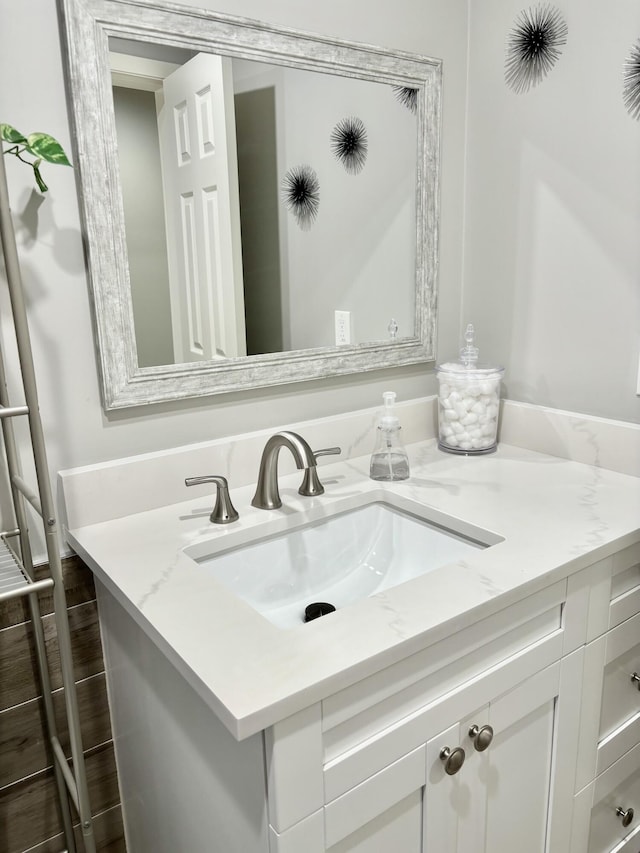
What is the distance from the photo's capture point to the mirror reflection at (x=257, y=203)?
1176 mm

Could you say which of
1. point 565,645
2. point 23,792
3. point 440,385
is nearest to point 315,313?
point 440,385

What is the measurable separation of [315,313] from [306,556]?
518mm

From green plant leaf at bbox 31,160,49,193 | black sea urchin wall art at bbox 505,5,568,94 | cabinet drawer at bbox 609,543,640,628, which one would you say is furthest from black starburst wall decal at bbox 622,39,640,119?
green plant leaf at bbox 31,160,49,193

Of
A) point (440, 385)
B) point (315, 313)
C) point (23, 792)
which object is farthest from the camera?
point (440, 385)

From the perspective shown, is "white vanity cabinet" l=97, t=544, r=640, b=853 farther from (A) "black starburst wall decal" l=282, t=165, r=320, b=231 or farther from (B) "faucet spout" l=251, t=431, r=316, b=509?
(A) "black starburst wall decal" l=282, t=165, r=320, b=231

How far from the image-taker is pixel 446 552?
4.01 ft

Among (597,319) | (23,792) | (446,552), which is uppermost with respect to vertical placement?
(597,319)

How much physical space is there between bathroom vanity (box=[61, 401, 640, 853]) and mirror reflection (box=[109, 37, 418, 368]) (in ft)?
0.80

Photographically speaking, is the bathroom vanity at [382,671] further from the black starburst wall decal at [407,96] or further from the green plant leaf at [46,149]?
the black starburst wall decal at [407,96]

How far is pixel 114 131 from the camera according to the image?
3.67ft

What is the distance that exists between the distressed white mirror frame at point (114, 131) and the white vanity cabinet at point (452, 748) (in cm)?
67

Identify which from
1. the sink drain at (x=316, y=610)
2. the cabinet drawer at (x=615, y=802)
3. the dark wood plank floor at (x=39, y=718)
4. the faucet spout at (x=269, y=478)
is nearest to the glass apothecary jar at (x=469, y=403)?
the faucet spout at (x=269, y=478)

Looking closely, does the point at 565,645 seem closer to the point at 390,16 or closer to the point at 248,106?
the point at 248,106

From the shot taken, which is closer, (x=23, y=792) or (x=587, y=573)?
(x=587, y=573)
